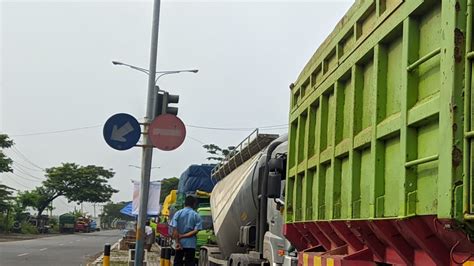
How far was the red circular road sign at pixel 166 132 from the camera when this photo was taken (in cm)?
1000

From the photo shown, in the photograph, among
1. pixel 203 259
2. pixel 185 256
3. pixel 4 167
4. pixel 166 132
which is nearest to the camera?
pixel 166 132

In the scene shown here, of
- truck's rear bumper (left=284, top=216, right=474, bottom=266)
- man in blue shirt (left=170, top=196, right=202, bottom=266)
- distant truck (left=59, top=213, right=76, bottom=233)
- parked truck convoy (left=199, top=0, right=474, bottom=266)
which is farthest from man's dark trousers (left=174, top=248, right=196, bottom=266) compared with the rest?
distant truck (left=59, top=213, right=76, bottom=233)

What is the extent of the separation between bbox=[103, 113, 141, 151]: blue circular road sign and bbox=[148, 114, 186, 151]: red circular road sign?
0.31 metres

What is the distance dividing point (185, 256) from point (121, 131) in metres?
3.28

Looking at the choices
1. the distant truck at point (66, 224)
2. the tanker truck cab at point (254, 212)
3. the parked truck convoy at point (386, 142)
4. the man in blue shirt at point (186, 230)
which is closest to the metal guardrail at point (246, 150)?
the tanker truck cab at point (254, 212)

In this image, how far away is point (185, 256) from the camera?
40.0ft

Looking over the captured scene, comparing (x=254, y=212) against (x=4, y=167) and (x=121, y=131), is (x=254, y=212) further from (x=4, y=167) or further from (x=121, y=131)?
(x=4, y=167)

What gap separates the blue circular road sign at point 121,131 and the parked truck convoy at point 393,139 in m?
4.25

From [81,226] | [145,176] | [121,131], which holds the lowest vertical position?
[81,226]

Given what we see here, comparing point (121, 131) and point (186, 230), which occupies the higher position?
point (121, 131)

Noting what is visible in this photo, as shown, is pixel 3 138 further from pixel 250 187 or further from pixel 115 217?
pixel 115 217

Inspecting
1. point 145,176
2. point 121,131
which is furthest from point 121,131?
point 145,176

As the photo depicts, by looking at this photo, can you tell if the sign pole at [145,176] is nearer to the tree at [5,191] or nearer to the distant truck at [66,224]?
the tree at [5,191]

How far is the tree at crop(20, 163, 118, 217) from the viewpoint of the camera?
70375 mm
